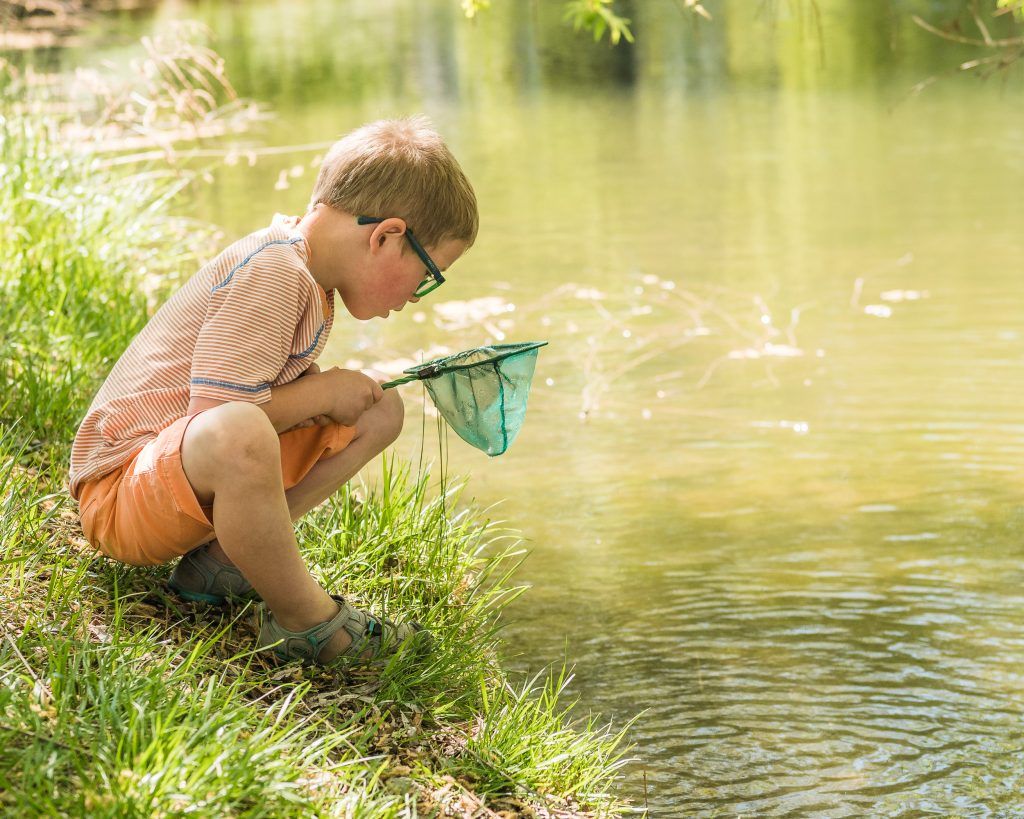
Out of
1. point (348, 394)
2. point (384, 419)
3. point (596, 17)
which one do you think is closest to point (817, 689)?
point (384, 419)

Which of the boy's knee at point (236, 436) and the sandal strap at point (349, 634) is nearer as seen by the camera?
the boy's knee at point (236, 436)

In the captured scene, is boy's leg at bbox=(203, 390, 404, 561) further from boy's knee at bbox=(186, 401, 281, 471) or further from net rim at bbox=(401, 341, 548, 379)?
boy's knee at bbox=(186, 401, 281, 471)

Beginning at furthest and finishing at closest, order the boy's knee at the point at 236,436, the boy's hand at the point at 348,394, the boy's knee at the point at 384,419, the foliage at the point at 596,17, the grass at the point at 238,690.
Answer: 1. the foliage at the point at 596,17
2. the boy's knee at the point at 384,419
3. the boy's hand at the point at 348,394
4. the boy's knee at the point at 236,436
5. the grass at the point at 238,690

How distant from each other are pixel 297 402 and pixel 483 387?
427 mm

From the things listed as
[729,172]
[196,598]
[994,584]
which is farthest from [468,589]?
[729,172]

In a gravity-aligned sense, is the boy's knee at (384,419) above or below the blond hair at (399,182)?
below

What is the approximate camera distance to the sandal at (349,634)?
2.36 meters

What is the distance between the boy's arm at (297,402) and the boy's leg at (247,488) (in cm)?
14

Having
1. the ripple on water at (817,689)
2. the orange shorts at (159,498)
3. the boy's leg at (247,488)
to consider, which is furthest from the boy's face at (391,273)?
the ripple on water at (817,689)

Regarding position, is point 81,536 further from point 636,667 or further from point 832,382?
point 832,382

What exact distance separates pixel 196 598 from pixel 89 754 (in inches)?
26.7

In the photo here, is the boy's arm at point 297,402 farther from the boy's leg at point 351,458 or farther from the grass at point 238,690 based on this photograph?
the grass at point 238,690

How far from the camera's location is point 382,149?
2361 mm

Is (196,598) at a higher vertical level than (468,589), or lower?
higher
